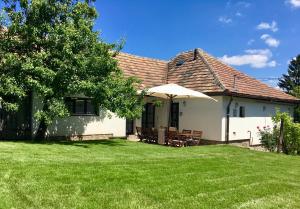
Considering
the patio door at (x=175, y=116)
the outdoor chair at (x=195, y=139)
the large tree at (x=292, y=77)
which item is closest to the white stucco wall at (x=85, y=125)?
the patio door at (x=175, y=116)

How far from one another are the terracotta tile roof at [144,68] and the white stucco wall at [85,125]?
3.36 metres

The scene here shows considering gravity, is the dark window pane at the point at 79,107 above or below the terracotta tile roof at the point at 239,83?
below

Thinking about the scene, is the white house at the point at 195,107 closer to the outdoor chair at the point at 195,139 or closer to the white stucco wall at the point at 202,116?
the white stucco wall at the point at 202,116

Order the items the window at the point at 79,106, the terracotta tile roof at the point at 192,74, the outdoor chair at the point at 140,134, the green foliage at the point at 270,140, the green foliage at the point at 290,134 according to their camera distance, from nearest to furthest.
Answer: the green foliage at the point at 290,134 → the window at the point at 79,106 → the green foliage at the point at 270,140 → the outdoor chair at the point at 140,134 → the terracotta tile roof at the point at 192,74

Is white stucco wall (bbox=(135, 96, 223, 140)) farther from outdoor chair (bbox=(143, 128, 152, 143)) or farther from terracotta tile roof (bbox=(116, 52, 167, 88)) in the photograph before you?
outdoor chair (bbox=(143, 128, 152, 143))

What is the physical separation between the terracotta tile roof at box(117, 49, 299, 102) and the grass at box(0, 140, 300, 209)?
8365mm

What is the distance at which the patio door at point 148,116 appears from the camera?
22.6 metres

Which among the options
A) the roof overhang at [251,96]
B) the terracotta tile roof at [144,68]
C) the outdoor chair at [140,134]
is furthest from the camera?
the terracotta tile roof at [144,68]

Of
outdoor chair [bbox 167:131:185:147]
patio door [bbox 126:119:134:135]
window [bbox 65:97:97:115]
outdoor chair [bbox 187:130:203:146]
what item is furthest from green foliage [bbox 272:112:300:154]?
window [bbox 65:97:97:115]

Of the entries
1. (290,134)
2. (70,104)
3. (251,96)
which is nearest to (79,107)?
(70,104)

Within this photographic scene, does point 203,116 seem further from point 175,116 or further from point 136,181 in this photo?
point 136,181

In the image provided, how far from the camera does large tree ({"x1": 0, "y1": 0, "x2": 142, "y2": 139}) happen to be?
14.7 m

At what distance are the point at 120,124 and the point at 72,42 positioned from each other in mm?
6640

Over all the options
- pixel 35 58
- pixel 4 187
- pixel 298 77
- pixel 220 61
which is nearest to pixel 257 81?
pixel 220 61
